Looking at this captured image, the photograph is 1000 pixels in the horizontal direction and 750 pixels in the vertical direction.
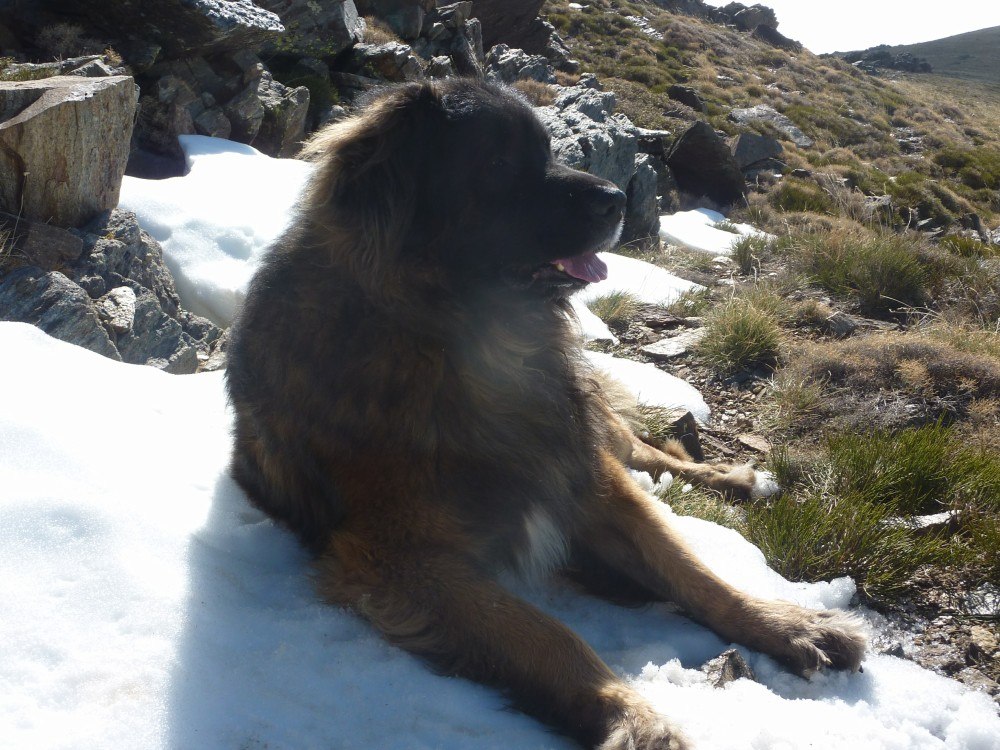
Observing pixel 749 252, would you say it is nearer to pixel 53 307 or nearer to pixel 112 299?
pixel 112 299

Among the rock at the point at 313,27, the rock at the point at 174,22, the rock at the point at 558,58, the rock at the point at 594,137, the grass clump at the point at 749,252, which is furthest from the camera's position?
the rock at the point at 558,58

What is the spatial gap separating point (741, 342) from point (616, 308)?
1341mm

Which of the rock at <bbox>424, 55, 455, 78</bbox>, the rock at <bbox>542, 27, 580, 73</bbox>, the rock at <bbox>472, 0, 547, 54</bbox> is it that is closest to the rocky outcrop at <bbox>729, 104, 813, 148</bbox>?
the rock at <bbox>542, 27, 580, 73</bbox>

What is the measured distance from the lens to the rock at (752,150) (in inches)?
735

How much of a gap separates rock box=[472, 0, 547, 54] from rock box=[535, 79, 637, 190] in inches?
520

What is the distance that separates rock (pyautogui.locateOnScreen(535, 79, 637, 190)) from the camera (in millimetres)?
10078

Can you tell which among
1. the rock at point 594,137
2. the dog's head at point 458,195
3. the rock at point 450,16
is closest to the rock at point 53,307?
the dog's head at point 458,195

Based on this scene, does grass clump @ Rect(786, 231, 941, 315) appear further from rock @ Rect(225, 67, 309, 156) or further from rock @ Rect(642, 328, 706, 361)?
rock @ Rect(225, 67, 309, 156)

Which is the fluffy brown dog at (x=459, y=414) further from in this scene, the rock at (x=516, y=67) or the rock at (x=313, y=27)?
the rock at (x=516, y=67)

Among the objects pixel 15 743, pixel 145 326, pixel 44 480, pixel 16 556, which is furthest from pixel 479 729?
pixel 145 326

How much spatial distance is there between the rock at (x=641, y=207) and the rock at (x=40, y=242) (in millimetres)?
7492

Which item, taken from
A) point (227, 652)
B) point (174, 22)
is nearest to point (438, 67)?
point (174, 22)

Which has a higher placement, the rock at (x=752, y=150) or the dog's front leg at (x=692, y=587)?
the rock at (x=752, y=150)

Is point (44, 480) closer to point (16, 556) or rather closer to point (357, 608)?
point (16, 556)
